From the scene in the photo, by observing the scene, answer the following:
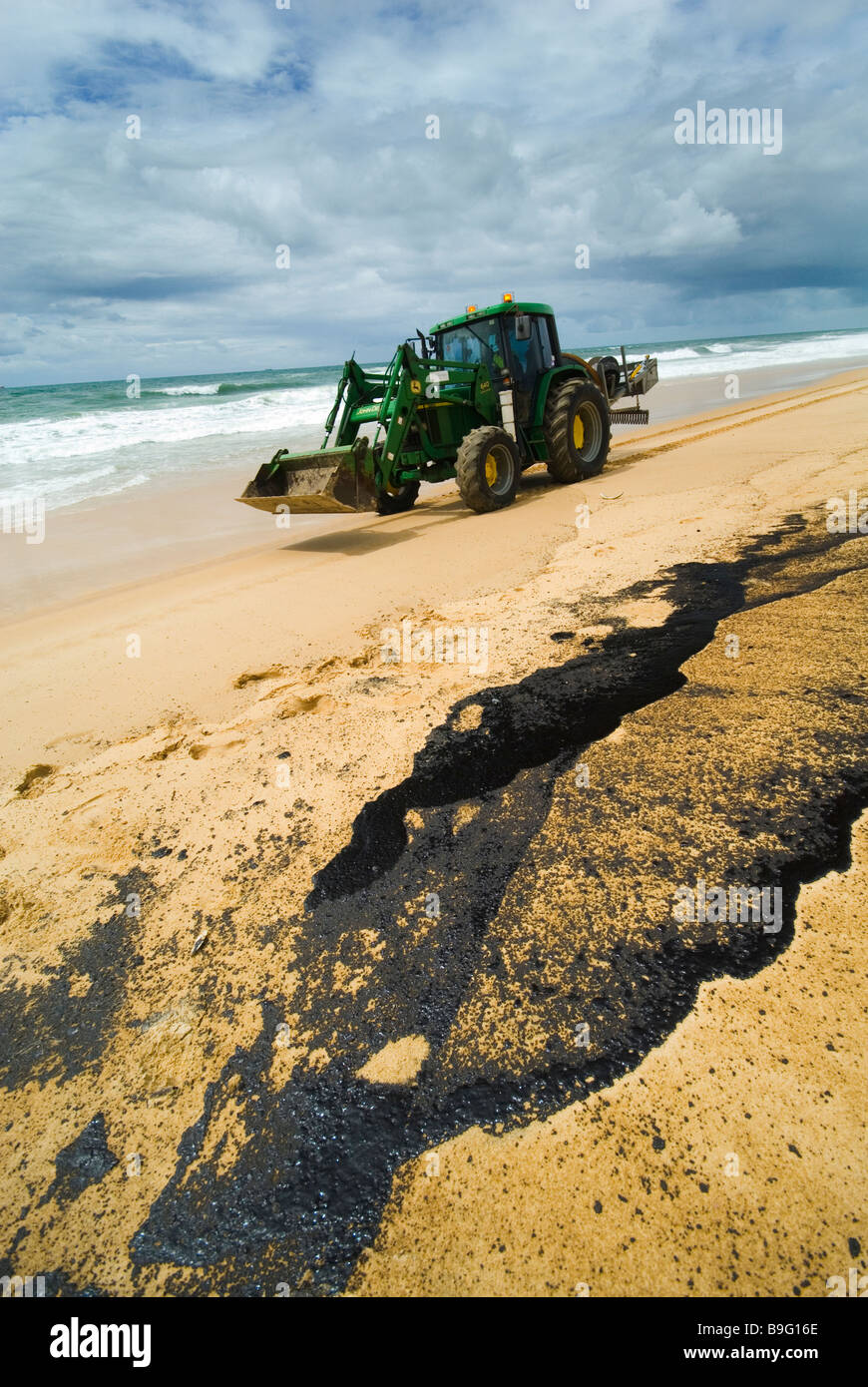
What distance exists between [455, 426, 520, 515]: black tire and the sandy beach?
148 inches

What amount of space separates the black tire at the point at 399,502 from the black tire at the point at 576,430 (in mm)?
1902

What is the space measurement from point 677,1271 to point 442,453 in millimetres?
7700

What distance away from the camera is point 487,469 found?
24.7 ft

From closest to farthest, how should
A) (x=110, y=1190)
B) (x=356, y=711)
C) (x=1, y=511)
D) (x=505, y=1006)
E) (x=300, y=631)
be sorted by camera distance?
(x=110, y=1190) < (x=505, y=1006) < (x=356, y=711) < (x=300, y=631) < (x=1, y=511)

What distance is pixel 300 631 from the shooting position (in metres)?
4.29

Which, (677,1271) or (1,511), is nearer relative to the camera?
(677,1271)

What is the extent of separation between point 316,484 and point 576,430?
13.9 feet

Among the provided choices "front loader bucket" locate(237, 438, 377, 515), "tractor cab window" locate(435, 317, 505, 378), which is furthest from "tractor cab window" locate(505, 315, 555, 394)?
"front loader bucket" locate(237, 438, 377, 515)

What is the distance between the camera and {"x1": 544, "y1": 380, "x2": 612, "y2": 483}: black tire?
330 inches

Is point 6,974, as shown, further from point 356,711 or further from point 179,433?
point 179,433

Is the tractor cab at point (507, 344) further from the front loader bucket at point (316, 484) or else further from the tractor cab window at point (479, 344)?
the front loader bucket at point (316, 484)

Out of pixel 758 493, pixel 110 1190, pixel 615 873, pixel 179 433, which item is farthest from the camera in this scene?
pixel 179 433

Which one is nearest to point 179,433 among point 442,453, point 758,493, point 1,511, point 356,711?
point 1,511

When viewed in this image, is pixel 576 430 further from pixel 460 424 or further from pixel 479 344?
pixel 460 424
